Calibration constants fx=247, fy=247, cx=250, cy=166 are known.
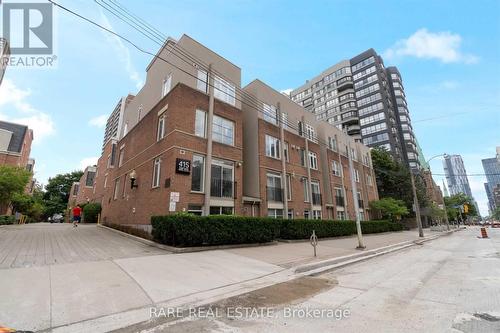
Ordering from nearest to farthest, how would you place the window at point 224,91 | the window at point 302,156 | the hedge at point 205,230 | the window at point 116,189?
1. the hedge at point 205,230
2. the window at point 224,91
3. the window at point 116,189
4. the window at point 302,156

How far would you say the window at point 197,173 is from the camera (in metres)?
14.5

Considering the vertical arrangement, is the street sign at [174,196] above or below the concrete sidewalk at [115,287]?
above

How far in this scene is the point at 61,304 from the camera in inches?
178

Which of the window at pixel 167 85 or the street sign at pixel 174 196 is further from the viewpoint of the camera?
the window at pixel 167 85

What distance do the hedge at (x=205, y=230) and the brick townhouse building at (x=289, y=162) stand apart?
164 inches

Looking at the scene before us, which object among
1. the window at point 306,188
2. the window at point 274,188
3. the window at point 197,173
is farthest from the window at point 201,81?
the window at point 306,188

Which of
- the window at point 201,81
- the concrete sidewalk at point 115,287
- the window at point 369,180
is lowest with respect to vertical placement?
the concrete sidewalk at point 115,287

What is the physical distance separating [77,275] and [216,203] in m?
9.16

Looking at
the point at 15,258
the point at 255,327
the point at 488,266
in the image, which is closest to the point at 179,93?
the point at 15,258

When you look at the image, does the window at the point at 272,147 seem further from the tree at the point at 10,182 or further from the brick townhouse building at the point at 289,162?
the tree at the point at 10,182

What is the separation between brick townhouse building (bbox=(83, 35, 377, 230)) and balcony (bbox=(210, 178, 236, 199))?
0.06 meters

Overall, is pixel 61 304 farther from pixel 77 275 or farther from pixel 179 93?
pixel 179 93

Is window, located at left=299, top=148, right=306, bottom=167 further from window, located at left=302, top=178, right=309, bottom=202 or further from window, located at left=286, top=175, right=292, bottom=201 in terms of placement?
window, located at left=286, top=175, right=292, bottom=201

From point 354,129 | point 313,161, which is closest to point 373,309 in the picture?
point 313,161
